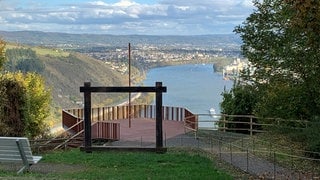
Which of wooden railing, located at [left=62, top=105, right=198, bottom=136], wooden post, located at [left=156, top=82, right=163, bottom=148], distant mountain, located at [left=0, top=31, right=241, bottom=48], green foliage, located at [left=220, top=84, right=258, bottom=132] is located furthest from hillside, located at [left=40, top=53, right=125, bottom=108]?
wooden post, located at [left=156, top=82, right=163, bottom=148]

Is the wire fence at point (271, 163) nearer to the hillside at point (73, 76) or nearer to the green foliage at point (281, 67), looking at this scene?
the green foliage at point (281, 67)

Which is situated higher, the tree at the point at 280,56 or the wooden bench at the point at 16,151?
the tree at the point at 280,56

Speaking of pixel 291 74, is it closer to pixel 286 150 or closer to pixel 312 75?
pixel 312 75

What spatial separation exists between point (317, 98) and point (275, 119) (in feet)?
8.85

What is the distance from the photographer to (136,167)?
45.6 feet

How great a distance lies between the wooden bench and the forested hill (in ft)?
167

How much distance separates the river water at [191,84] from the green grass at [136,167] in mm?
42029

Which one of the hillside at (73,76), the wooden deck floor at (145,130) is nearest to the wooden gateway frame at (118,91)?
the wooden deck floor at (145,130)

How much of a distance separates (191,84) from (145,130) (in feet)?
193

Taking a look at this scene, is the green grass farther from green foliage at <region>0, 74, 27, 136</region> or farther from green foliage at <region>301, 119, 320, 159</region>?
green foliage at <region>0, 74, 27, 136</region>

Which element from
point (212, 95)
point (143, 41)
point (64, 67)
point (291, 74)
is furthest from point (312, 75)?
point (143, 41)

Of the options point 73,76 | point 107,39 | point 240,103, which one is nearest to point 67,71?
point 73,76

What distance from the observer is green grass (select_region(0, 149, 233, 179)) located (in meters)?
11.4

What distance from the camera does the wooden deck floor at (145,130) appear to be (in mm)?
27641
